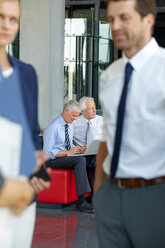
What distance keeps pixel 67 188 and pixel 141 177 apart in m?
5.16

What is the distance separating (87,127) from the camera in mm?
7680

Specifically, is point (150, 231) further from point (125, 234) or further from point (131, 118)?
point (131, 118)

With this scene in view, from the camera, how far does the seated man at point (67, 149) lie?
7137mm

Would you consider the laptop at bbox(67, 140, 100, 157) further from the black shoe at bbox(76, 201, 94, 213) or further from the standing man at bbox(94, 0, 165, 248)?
the standing man at bbox(94, 0, 165, 248)

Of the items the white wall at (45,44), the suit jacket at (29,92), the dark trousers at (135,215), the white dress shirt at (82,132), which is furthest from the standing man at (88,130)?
the suit jacket at (29,92)

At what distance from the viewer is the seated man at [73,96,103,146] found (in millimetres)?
7680

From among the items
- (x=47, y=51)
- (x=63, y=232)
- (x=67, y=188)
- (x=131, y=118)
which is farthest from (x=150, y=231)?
(x=47, y=51)

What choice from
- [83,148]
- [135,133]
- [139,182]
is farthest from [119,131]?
[83,148]

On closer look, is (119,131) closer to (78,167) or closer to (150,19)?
(150,19)

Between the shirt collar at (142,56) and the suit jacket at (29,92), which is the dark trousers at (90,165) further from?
the suit jacket at (29,92)

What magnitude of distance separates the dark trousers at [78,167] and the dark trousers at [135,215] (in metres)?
4.91

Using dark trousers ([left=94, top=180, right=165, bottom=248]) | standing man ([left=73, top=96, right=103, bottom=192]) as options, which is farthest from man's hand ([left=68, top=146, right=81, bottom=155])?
dark trousers ([left=94, top=180, right=165, bottom=248])

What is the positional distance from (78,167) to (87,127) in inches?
28.2

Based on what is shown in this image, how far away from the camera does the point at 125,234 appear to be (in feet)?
7.32
